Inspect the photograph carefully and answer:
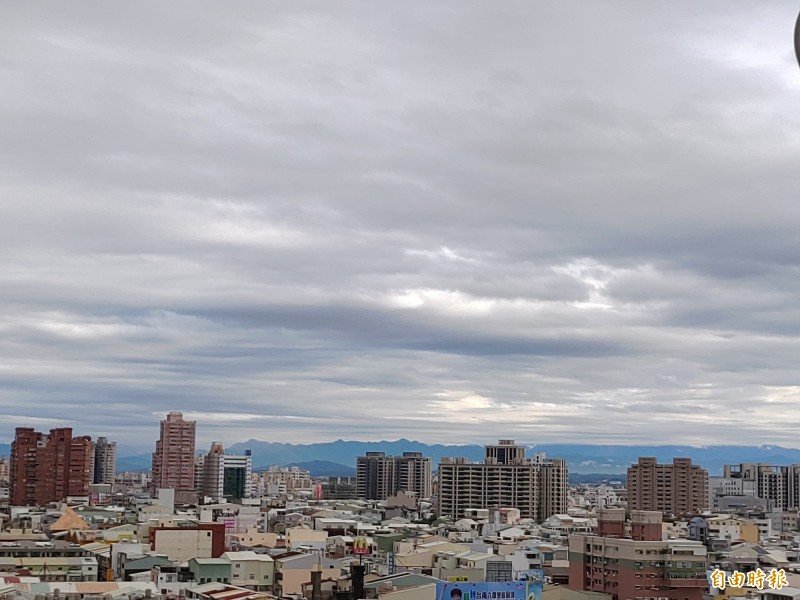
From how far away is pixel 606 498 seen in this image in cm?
8119

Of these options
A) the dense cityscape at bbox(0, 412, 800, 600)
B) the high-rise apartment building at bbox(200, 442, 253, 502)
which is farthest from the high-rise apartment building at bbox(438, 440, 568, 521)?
the high-rise apartment building at bbox(200, 442, 253, 502)

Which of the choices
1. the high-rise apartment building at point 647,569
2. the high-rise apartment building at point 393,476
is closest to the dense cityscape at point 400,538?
the high-rise apartment building at point 647,569

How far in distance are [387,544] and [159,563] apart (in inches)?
355

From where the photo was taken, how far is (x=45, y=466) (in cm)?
5762

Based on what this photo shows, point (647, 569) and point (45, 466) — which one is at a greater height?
point (45, 466)

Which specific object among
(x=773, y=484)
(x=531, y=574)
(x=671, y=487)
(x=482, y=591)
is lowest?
(x=531, y=574)

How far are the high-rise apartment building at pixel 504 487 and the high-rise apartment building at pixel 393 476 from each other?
1873 cm

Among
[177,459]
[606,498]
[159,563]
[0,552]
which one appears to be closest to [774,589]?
[159,563]

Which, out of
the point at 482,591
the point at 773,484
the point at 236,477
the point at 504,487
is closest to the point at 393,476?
the point at 236,477

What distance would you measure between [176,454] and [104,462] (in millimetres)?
13525

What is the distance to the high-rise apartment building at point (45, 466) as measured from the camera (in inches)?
2248

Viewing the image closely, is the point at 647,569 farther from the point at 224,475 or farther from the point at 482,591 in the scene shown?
the point at 224,475

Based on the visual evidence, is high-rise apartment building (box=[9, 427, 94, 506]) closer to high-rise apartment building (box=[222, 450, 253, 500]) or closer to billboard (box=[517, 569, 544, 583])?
high-rise apartment building (box=[222, 450, 253, 500])

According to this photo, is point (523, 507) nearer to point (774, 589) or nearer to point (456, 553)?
point (456, 553)
